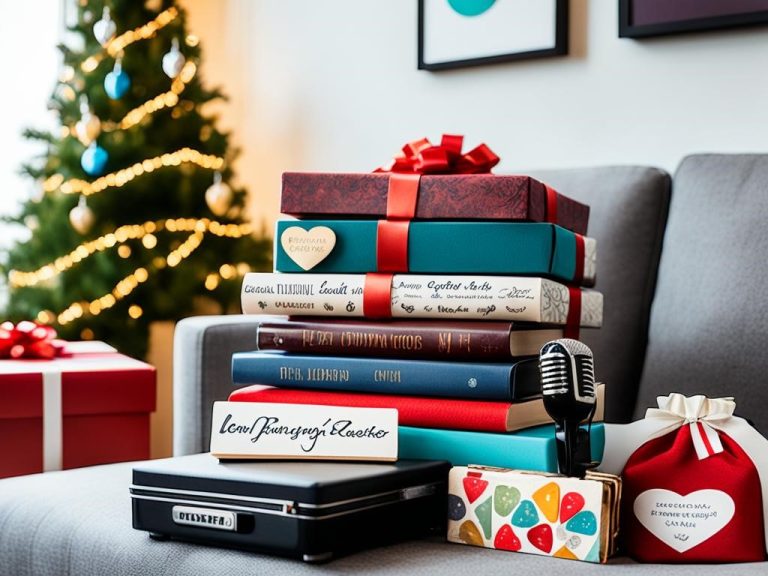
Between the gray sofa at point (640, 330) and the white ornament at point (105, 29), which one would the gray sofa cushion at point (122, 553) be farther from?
the white ornament at point (105, 29)

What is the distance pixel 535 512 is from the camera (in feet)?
3.24

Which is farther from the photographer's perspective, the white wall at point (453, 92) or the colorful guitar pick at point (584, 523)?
the white wall at point (453, 92)

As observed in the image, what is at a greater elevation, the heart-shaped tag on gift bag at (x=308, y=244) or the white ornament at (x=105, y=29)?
the white ornament at (x=105, y=29)

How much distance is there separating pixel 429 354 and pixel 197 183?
155 cm

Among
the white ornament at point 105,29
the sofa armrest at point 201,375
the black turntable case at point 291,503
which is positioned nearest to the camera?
the black turntable case at point 291,503

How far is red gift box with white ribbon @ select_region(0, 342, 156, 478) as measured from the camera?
160 cm

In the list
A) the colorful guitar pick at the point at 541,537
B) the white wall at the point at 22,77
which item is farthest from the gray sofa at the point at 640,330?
the white wall at the point at 22,77

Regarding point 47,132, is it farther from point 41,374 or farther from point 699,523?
point 699,523

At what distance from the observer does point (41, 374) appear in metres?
1.62

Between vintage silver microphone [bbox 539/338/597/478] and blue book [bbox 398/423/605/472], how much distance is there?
3 cm

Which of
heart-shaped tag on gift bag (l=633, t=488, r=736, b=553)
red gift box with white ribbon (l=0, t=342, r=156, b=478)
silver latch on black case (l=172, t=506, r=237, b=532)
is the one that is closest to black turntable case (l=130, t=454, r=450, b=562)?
silver latch on black case (l=172, t=506, r=237, b=532)

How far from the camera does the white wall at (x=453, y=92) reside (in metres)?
1.82

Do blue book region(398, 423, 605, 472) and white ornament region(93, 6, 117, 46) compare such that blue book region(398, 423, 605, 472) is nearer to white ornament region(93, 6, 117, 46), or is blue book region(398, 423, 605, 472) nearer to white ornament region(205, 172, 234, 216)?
white ornament region(205, 172, 234, 216)

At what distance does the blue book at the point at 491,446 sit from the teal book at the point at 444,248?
18 cm
